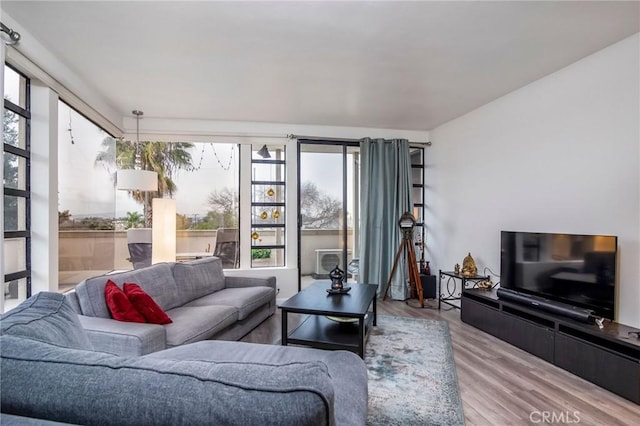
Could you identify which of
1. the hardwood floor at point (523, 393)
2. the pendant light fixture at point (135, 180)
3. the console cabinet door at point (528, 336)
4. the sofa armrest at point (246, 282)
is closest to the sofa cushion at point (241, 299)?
the sofa armrest at point (246, 282)

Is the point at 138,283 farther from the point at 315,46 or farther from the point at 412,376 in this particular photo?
the point at 315,46

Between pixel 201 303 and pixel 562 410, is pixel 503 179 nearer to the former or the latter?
pixel 562 410

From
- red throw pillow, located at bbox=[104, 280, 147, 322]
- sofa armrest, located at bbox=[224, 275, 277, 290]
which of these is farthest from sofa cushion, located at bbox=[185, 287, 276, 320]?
red throw pillow, located at bbox=[104, 280, 147, 322]

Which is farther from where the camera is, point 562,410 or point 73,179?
point 73,179

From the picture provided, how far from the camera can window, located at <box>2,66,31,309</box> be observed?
7.96 feet

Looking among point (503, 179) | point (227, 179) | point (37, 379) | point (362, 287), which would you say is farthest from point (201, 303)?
point (503, 179)

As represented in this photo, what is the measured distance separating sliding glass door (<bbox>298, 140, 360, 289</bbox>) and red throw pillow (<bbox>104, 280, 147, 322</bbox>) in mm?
2720

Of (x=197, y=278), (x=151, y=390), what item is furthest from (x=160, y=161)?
(x=151, y=390)

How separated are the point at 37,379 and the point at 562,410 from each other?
2594 millimetres

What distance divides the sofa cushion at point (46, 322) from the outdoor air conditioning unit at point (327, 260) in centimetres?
391

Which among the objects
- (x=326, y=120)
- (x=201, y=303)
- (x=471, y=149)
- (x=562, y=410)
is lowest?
(x=562, y=410)

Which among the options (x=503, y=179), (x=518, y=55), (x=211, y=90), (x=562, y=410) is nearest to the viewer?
(x=562, y=410)

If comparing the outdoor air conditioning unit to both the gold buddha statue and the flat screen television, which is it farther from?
the flat screen television

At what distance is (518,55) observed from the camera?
274cm
